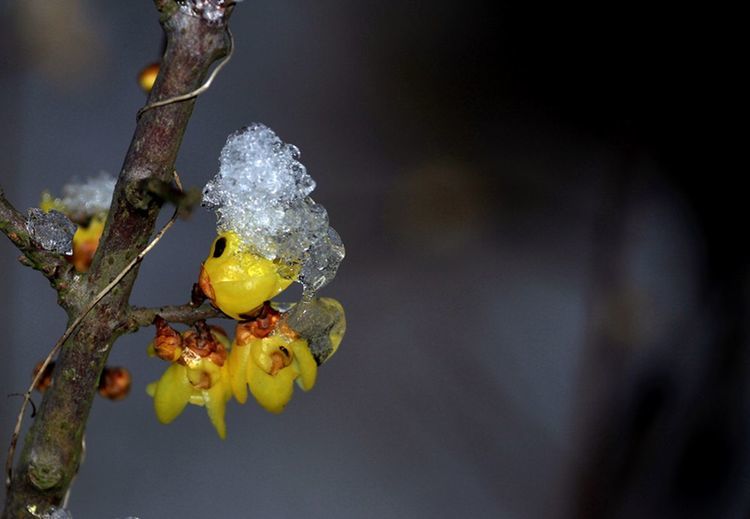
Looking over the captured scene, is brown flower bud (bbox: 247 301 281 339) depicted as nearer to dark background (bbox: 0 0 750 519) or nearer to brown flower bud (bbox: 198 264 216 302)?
brown flower bud (bbox: 198 264 216 302)

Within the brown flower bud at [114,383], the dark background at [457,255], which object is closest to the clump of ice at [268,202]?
the brown flower bud at [114,383]

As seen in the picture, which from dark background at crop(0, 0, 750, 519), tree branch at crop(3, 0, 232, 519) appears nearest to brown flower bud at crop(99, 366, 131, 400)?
tree branch at crop(3, 0, 232, 519)

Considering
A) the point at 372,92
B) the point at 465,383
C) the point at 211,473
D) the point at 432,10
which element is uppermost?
the point at 432,10

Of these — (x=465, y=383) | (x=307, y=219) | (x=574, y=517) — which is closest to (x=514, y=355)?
(x=465, y=383)

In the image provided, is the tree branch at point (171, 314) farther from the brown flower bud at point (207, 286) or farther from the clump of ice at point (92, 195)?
the clump of ice at point (92, 195)

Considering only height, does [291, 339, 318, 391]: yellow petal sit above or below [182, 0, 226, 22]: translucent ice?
below

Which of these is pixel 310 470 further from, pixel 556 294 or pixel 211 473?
pixel 556 294
